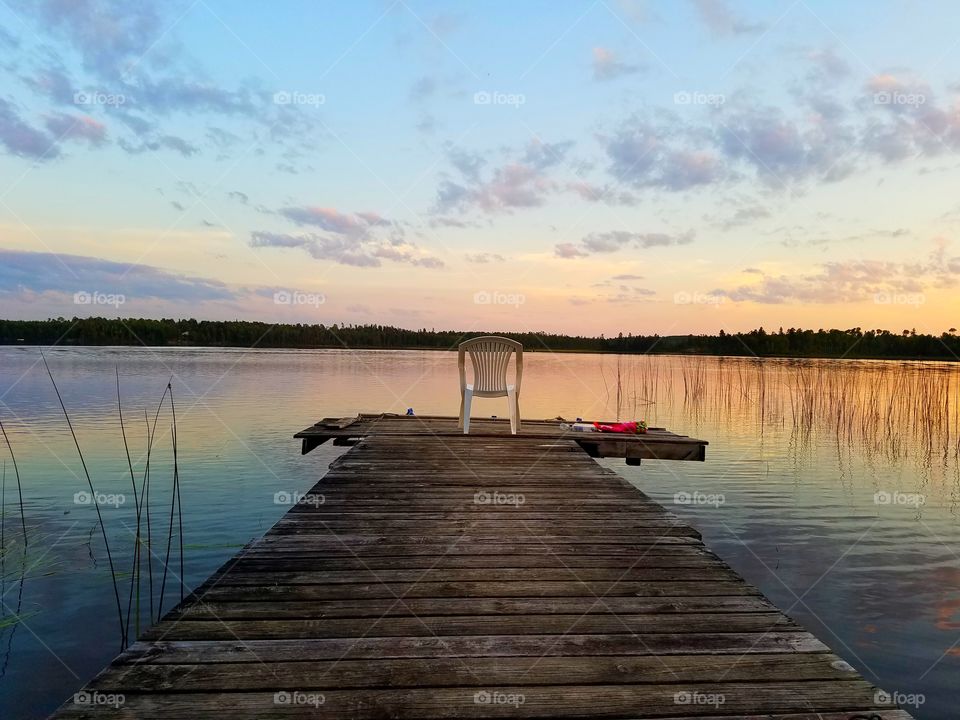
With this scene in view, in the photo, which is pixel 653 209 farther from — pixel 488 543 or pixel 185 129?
pixel 488 543

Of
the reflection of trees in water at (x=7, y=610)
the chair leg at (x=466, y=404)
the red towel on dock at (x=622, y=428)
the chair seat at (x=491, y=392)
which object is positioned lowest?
the reflection of trees in water at (x=7, y=610)

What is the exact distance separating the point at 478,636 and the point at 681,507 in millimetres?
5086

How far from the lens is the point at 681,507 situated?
658cm

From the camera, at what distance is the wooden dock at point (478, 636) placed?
5.50ft

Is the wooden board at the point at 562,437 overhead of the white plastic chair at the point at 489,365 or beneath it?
beneath

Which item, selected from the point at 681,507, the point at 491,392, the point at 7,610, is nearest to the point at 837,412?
the point at 681,507

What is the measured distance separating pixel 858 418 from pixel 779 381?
10.2 meters

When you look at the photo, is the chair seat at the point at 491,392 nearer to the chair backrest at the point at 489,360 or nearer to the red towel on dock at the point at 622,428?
the chair backrest at the point at 489,360

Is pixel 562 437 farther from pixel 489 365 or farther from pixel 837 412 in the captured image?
pixel 837 412

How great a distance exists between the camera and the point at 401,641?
6.72 feet

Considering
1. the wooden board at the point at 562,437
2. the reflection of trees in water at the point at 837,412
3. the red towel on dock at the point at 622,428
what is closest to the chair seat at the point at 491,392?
the wooden board at the point at 562,437

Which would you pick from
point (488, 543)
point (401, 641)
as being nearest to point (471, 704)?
point (401, 641)

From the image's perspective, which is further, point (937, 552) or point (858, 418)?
point (858, 418)

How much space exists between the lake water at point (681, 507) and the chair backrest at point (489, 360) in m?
2.43
